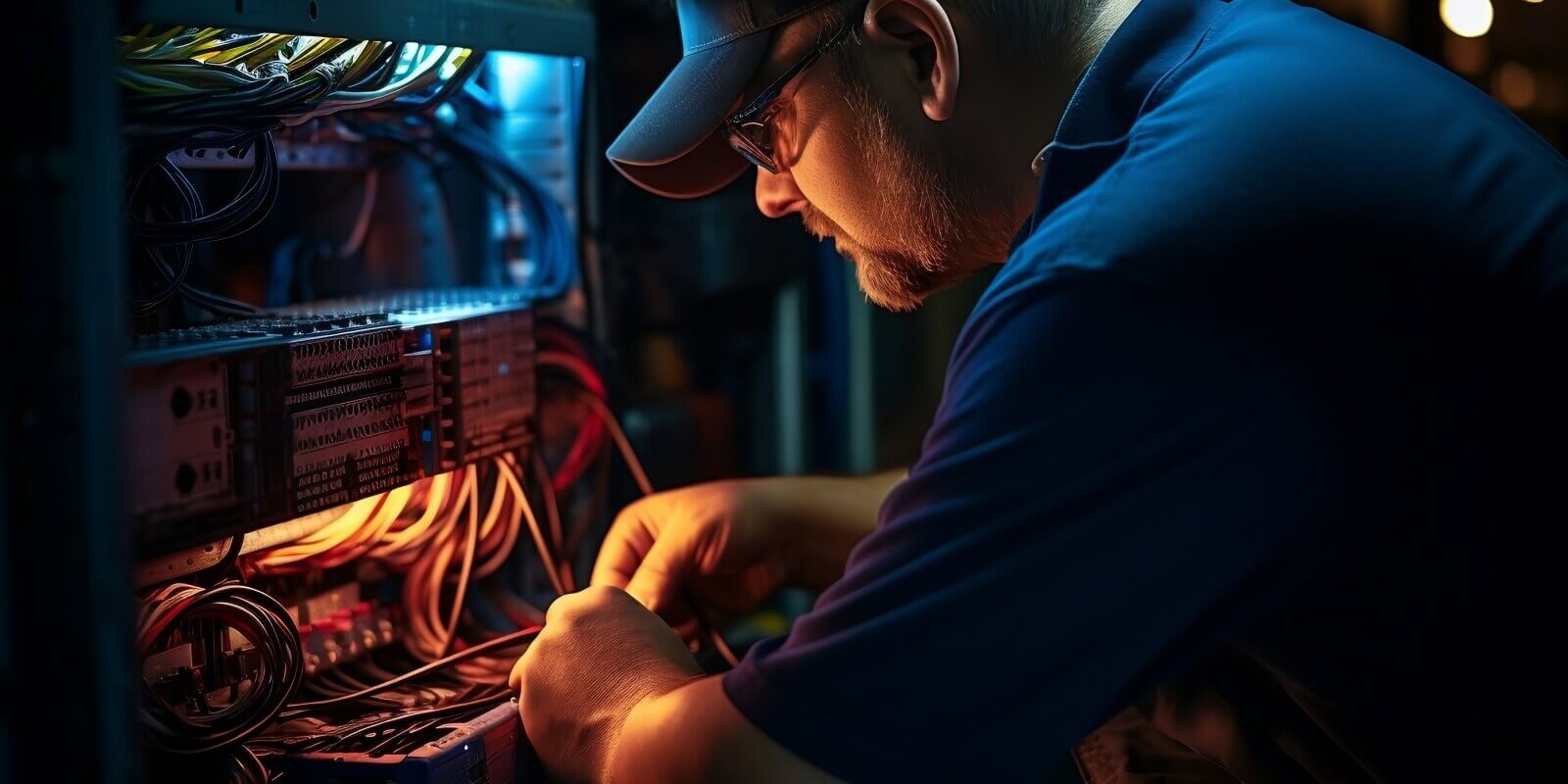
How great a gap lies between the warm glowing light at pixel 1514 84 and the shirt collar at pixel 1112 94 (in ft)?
7.09

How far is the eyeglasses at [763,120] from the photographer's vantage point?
0.96 meters

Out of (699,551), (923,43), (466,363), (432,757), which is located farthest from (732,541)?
(923,43)

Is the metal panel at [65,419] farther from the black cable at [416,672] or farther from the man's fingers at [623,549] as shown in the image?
the man's fingers at [623,549]

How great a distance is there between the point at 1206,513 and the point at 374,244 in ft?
3.37

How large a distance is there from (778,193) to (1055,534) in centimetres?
50

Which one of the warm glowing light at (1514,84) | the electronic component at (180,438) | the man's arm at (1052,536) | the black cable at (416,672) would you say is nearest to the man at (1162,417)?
the man's arm at (1052,536)

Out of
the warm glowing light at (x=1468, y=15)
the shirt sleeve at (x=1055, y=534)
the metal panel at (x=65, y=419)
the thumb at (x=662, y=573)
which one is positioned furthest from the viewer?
the warm glowing light at (x=1468, y=15)

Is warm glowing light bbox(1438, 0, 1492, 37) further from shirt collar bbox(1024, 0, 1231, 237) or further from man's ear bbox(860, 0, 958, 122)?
man's ear bbox(860, 0, 958, 122)

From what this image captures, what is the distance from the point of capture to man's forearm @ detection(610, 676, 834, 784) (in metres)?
0.75

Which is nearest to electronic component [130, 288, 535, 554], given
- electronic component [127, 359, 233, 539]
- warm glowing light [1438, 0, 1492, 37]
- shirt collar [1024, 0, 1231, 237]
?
electronic component [127, 359, 233, 539]

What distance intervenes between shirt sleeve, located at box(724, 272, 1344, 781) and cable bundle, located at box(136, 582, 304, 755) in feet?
1.43

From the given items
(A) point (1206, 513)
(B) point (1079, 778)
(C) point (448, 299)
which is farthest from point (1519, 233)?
(C) point (448, 299)

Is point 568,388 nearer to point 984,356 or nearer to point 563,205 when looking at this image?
point 563,205

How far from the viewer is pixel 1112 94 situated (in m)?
0.89
